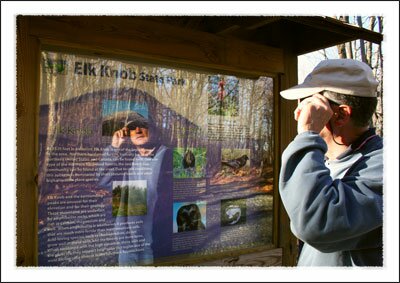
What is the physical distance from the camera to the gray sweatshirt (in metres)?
1.38

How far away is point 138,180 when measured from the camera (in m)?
2.76

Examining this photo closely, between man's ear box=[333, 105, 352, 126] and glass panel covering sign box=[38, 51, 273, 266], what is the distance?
1.49 metres

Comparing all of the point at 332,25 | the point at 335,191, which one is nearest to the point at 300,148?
the point at 335,191

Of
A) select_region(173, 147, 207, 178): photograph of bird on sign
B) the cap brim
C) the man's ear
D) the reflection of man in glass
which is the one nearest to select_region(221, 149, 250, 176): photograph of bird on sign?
select_region(173, 147, 207, 178): photograph of bird on sign

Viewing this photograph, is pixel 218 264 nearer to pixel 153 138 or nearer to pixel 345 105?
pixel 153 138

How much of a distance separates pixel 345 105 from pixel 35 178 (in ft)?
6.13

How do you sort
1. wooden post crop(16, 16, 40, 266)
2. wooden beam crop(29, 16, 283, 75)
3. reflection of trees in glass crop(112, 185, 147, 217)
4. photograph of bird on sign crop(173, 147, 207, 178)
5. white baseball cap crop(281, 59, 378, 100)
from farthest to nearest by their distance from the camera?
1. photograph of bird on sign crop(173, 147, 207, 178)
2. reflection of trees in glass crop(112, 185, 147, 217)
3. wooden beam crop(29, 16, 283, 75)
4. wooden post crop(16, 16, 40, 266)
5. white baseball cap crop(281, 59, 378, 100)

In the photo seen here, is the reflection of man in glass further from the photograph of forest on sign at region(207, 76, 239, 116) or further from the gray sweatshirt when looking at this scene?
the gray sweatshirt

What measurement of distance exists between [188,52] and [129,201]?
1.25m

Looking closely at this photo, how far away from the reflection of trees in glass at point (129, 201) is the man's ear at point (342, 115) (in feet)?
5.14

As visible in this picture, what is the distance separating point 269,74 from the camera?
3.48m

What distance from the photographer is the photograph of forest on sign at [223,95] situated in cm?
315

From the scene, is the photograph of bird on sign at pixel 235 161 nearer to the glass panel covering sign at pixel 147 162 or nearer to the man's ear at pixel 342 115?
the glass panel covering sign at pixel 147 162

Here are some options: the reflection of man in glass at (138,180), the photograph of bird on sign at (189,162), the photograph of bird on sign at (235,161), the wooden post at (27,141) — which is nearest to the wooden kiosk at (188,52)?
the wooden post at (27,141)
